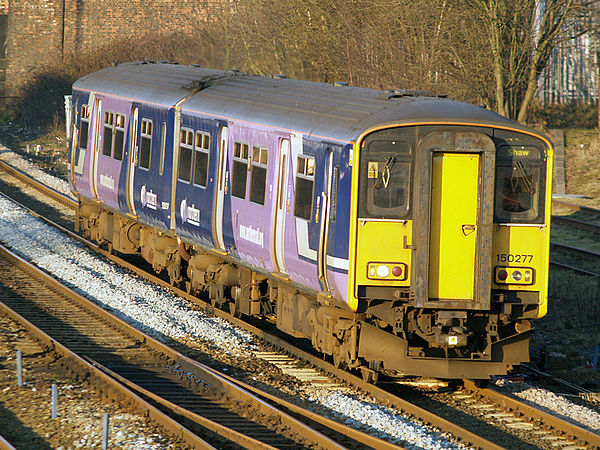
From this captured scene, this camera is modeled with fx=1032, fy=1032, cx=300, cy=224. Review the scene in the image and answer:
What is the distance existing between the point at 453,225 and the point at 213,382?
10.5ft

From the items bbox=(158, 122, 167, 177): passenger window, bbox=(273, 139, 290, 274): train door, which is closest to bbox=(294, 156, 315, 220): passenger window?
bbox=(273, 139, 290, 274): train door

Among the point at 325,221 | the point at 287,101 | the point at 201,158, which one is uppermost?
the point at 287,101

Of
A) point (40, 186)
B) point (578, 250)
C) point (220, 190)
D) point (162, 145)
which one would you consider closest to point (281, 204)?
point (220, 190)

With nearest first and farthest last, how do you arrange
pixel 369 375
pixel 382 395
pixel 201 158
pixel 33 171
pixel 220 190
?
pixel 382 395, pixel 369 375, pixel 220 190, pixel 201 158, pixel 33 171

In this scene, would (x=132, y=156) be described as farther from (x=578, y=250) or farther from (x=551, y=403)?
(x=578, y=250)

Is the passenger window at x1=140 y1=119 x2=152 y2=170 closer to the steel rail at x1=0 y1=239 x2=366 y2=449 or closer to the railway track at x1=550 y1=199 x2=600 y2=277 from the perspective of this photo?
the steel rail at x1=0 y1=239 x2=366 y2=449

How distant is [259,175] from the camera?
13.0 meters

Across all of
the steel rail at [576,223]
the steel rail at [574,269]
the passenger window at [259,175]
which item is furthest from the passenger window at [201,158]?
the steel rail at [576,223]

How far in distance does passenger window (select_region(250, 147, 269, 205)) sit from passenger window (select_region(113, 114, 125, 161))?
5.00 meters

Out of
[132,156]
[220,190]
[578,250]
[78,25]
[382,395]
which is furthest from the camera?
[78,25]

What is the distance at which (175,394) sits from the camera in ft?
37.0

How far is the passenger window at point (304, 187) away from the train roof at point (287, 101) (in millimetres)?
362

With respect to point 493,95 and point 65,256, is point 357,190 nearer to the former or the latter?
point 65,256

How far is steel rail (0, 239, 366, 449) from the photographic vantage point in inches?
377
